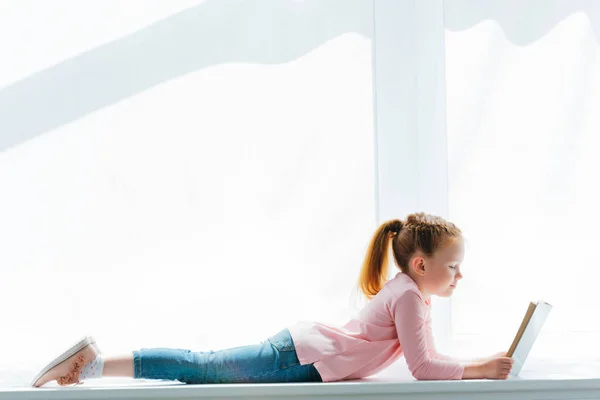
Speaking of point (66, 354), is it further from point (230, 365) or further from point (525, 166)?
point (525, 166)

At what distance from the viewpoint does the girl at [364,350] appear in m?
1.51

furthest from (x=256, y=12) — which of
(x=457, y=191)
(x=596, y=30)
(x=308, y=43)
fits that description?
(x=596, y=30)

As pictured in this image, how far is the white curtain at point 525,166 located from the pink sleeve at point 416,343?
0.33 m

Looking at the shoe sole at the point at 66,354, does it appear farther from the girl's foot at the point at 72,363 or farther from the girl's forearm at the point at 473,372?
the girl's forearm at the point at 473,372

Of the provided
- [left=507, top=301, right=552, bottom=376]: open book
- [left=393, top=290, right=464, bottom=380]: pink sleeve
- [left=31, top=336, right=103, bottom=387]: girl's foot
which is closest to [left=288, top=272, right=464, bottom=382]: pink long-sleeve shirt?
[left=393, top=290, right=464, bottom=380]: pink sleeve

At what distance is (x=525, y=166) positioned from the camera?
1.87 meters

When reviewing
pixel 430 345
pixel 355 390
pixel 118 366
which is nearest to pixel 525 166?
pixel 430 345

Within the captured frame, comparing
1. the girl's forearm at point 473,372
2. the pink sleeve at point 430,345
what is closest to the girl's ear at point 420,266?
the pink sleeve at point 430,345

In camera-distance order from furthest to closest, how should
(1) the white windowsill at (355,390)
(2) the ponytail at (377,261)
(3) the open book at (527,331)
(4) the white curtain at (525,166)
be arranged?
(4) the white curtain at (525,166)
(2) the ponytail at (377,261)
(3) the open book at (527,331)
(1) the white windowsill at (355,390)

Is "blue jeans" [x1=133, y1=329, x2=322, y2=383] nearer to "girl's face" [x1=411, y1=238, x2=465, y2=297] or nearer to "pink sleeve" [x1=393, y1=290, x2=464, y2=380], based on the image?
"pink sleeve" [x1=393, y1=290, x2=464, y2=380]

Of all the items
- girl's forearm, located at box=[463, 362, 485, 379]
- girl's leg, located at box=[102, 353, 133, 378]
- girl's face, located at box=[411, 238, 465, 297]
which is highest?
girl's face, located at box=[411, 238, 465, 297]

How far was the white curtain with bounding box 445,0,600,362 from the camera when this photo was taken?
185cm

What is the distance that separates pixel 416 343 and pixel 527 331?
239 millimetres

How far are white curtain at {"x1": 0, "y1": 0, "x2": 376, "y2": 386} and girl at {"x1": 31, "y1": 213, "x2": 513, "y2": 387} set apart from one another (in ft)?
0.68
